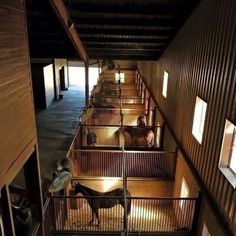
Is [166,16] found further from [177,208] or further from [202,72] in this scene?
[177,208]

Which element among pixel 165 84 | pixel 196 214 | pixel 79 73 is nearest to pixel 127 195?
pixel 196 214

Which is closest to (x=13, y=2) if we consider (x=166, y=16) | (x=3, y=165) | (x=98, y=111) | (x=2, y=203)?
(x=3, y=165)

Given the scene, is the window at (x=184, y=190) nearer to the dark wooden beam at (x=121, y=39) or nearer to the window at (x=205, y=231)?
the window at (x=205, y=231)

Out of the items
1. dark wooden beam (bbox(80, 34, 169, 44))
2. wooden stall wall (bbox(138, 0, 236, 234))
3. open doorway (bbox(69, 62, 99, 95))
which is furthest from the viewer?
open doorway (bbox(69, 62, 99, 95))

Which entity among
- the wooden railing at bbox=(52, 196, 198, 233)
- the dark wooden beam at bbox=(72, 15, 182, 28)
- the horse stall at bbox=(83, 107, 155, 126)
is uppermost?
the dark wooden beam at bbox=(72, 15, 182, 28)

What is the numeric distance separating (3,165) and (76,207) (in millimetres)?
4114

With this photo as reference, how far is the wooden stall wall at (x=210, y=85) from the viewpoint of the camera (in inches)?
152

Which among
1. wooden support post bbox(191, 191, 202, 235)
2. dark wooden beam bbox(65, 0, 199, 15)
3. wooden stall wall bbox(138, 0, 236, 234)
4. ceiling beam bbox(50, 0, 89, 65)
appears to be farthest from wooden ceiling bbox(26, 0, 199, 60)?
wooden support post bbox(191, 191, 202, 235)

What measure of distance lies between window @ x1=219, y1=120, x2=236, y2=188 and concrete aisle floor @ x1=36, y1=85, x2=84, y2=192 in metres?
3.79

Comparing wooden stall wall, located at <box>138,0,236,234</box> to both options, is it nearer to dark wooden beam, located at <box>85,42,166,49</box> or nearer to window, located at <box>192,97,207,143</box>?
window, located at <box>192,97,207,143</box>

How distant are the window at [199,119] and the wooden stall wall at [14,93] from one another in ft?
11.1

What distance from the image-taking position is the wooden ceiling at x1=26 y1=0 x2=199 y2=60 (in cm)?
577

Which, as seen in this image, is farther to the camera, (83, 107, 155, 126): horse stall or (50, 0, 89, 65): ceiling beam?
(83, 107, 155, 126): horse stall

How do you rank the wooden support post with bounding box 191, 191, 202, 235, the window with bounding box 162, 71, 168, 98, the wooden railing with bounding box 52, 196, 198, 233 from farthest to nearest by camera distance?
the window with bounding box 162, 71, 168, 98
the wooden railing with bounding box 52, 196, 198, 233
the wooden support post with bounding box 191, 191, 202, 235
